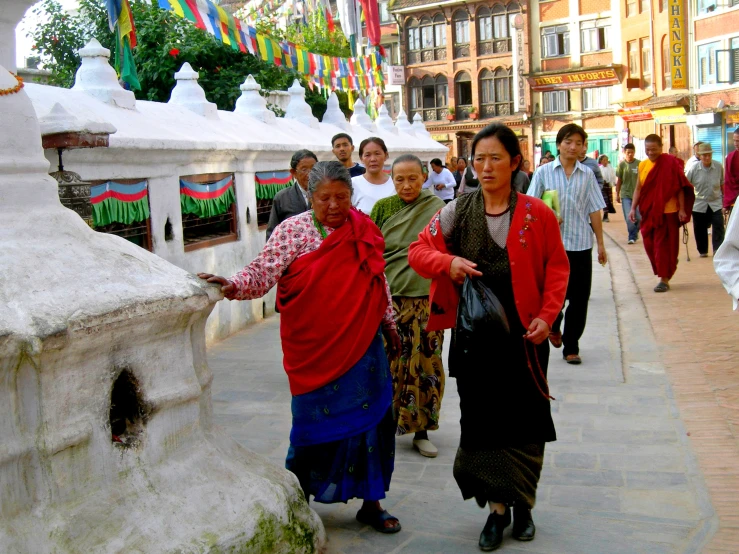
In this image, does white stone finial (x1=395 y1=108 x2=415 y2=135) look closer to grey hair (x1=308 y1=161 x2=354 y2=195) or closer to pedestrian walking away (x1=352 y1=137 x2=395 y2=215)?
pedestrian walking away (x1=352 y1=137 x2=395 y2=215)

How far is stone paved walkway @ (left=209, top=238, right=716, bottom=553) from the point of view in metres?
3.91

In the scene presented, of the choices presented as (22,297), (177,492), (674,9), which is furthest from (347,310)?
(674,9)

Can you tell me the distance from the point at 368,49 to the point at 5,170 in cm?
1680

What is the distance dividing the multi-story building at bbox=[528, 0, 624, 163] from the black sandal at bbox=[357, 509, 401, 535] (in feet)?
132

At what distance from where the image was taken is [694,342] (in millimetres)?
7867

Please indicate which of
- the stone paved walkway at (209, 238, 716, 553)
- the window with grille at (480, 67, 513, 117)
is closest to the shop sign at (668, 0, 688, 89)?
the window with grille at (480, 67, 513, 117)

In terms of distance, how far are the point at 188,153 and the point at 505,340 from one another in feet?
16.9

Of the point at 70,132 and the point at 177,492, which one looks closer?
the point at 177,492

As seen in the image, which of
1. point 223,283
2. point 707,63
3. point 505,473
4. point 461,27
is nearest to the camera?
point 223,283

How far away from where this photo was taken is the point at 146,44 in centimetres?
1370

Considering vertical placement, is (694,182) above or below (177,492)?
above

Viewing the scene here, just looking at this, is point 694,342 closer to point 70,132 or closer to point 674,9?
point 70,132

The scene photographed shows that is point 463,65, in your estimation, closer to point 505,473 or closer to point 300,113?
point 300,113

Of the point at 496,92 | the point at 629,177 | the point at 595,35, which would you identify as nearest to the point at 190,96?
the point at 629,177
